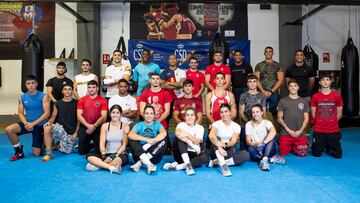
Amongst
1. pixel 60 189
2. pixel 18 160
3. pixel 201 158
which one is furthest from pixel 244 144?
pixel 18 160

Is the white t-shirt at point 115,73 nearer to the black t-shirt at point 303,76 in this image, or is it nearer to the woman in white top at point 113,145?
the woman in white top at point 113,145

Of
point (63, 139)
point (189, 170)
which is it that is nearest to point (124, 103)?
point (63, 139)

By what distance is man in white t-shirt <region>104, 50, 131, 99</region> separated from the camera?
571cm

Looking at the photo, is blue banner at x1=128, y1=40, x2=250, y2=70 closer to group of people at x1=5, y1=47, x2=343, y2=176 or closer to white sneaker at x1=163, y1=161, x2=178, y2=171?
group of people at x1=5, y1=47, x2=343, y2=176

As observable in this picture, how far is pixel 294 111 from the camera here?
5.24m

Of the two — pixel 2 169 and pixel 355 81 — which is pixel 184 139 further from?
pixel 355 81

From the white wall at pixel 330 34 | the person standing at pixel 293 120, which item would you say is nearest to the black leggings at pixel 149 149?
the person standing at pixel 293 120

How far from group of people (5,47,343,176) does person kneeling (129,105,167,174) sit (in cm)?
1

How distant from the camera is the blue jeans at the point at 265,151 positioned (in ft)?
15.0

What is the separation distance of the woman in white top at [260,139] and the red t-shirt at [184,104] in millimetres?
899

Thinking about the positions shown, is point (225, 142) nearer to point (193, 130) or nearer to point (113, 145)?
point (193, 130)

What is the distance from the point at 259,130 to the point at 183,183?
64.5 inches

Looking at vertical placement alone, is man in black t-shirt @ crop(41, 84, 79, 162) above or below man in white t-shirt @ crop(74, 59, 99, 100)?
below

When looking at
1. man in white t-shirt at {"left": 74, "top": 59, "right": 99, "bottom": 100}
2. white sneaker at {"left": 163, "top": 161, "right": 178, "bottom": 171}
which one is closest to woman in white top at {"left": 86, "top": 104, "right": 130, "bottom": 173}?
white sneaker at {"left": 163, "top": 161, "right": 178, "bottom": 171}
